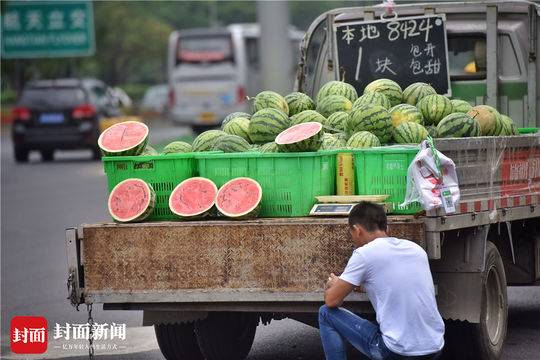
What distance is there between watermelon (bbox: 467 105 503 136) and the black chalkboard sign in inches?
69.9

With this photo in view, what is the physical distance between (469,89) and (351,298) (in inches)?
178

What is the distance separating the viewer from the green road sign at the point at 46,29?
3606cm

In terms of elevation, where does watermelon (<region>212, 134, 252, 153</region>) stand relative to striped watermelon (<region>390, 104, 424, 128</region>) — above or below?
below

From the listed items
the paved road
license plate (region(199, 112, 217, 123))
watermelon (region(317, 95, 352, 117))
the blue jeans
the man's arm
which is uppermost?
watermelon (region(317, 95, 352, 117))

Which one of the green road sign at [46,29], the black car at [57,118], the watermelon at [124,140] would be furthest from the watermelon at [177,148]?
the green road sign at [46,29]

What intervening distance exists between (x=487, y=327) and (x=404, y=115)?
149 centimetres

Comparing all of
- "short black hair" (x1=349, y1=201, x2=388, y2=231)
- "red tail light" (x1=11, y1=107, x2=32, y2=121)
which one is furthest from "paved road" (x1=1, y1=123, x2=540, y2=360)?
"red tail light" (x1=11, y1=107, x2=32, y2=121)

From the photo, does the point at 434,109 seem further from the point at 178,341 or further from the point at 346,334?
the point at 346,334

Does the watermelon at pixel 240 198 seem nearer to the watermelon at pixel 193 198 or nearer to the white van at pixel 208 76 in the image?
the watermelon at pixel 193 198

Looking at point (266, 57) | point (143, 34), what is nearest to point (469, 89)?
point (266, 57)

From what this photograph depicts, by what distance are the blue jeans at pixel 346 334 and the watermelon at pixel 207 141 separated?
2007 millimetres

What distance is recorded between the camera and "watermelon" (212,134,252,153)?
8.59m

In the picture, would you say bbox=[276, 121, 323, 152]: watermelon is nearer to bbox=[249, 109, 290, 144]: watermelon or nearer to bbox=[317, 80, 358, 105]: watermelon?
bbox=[249, 109, 290, 144]: watermelon

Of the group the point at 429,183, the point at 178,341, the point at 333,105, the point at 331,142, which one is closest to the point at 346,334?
the point at 429,183
